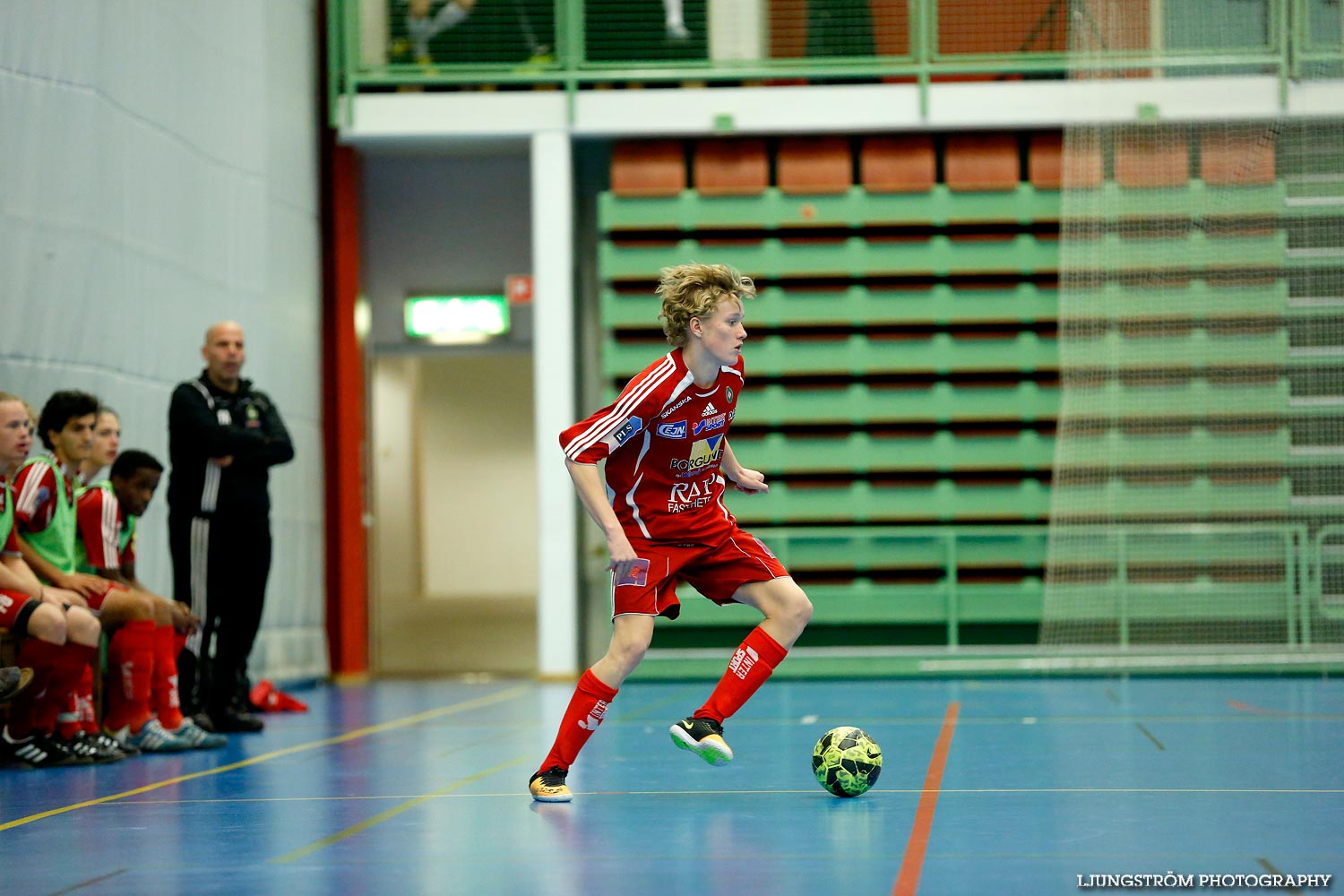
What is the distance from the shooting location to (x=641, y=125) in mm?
11023

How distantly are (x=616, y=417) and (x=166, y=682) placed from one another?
2.98 m

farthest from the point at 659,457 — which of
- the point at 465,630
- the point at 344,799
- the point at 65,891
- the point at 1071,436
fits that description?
the point at 465,630

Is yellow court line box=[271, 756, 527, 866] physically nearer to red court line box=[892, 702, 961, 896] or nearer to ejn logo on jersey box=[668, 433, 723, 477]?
ejn logo on jersey box=[668, 433, 723, 477]

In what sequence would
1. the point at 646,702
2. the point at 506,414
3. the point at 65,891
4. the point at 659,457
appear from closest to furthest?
the point at 65,891, the point at 659,457, the point at 646,702, the point at 506,414

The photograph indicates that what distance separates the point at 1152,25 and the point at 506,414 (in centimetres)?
739

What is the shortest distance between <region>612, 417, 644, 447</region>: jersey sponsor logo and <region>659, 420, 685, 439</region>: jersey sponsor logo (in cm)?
7

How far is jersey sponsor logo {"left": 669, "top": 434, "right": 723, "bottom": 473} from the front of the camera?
458 cm

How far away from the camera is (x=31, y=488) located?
5.81 metres

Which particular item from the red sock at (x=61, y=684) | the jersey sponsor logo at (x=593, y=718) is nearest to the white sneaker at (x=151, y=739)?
the red sock at (x=61, y=684)

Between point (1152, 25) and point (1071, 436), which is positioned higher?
point (1152, 25)

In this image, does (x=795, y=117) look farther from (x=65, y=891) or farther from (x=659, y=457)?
(x=65, y=891)

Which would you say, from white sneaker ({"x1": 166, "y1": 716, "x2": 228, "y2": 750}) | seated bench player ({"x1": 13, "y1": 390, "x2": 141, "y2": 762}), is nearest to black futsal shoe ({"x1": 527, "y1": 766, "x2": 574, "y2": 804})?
seated bench player ({"x1": 13, "y1": 390, "x2": 141, "y2": 762})

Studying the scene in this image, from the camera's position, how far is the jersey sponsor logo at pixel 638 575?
4457mm

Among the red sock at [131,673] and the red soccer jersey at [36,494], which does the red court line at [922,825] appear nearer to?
the red sock at [131,673]
